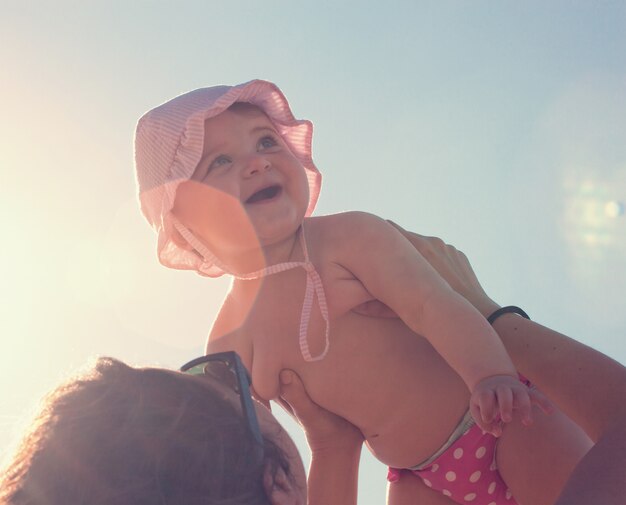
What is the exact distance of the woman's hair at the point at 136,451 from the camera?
144cm

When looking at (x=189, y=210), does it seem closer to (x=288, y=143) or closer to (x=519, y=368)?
(x=288, y=143)

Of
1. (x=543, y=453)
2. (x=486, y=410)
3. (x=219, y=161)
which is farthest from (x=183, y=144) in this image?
(x=543, y=453)

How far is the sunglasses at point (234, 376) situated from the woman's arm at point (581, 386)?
75cm

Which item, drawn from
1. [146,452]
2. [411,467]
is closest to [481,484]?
[411,467]

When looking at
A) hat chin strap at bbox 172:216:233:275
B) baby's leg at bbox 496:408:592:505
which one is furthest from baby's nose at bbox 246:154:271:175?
baby's leg at bbox 496:408:592:505

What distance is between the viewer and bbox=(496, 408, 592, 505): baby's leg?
8.93 ft

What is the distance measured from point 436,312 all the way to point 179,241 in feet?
4.54

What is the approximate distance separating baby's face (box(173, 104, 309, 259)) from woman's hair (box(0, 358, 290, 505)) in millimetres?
1332

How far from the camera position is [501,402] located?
7.00 feet

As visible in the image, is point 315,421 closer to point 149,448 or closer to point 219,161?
point 219,161

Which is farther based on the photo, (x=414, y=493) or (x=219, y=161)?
(x=414, y=493)

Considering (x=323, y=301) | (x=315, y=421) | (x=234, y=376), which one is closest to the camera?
(x=234, y=376)

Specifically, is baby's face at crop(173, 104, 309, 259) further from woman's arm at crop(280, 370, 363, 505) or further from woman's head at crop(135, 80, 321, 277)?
woman's arm at crop(280, 370, 363, 505)

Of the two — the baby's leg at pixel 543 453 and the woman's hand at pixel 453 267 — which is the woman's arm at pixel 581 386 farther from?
the baby's leg at pixel 543 453
